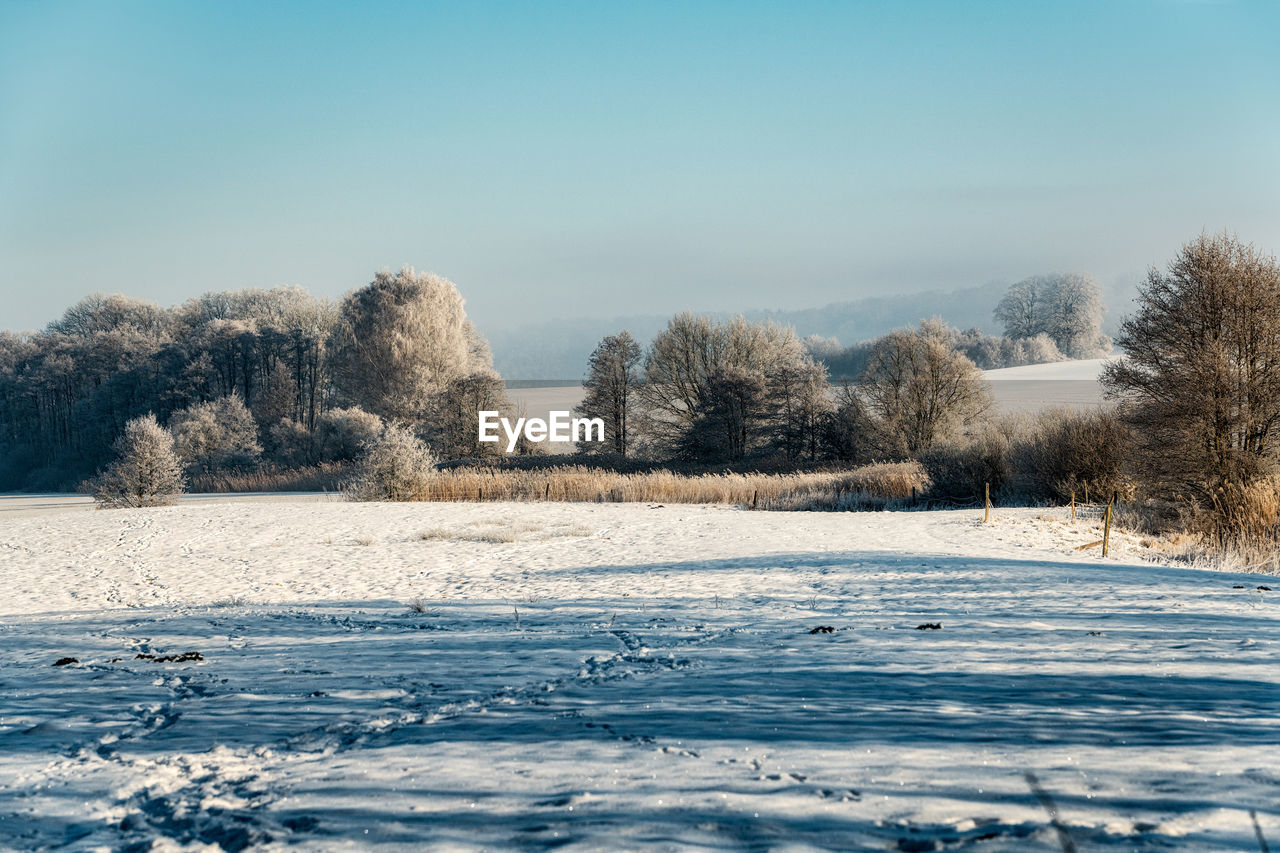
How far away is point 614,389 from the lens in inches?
1734

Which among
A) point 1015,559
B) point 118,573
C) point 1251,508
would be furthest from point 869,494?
point 118,573

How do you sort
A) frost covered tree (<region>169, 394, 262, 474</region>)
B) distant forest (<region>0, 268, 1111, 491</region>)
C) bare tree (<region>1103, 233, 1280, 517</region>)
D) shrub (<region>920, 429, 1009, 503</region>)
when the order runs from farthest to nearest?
frost covered tree (<region>169, 394, 262, 474</region>) → distant forest (<region>0, 268, 1111, 491</region>) → shrub (<region>920, 429, 1009, 503</region>) → bare tree (<region>1103, 233, 1280, 517</region>)

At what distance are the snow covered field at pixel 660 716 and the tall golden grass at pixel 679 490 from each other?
14442mm

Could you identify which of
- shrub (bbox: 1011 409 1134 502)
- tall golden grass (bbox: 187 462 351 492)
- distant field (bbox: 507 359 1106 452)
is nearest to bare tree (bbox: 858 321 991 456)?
distant field (bbox: 507 359 1106 452)

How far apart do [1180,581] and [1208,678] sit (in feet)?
15.6

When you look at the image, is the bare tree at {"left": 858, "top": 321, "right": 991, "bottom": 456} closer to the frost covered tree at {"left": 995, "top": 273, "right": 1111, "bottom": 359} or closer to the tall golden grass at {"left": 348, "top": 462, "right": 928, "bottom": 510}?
the tall golden grass at {"left": 348, "top": 462, "right": 928, "bottom": 510}

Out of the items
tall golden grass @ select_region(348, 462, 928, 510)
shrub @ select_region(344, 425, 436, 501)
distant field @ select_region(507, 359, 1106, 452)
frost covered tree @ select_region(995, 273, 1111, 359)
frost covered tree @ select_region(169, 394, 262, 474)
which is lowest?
tall golden grass @ select_region(348, 462, 928, 510)

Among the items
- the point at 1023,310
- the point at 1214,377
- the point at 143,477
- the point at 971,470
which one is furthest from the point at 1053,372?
the point at 143,477

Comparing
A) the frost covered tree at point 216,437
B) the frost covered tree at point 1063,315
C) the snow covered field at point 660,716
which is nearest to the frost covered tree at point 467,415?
the frost covered tree at point 216,437

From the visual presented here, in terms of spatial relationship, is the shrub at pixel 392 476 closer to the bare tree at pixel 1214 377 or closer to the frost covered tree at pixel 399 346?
the bare tree at pixel 1214 377

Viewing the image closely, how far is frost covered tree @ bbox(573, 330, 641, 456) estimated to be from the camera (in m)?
43.8

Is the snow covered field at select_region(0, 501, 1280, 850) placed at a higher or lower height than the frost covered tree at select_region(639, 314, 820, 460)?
lower

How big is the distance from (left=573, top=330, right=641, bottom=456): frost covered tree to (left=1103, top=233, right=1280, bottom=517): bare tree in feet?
94.0

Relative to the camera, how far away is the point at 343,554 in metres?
13.1
